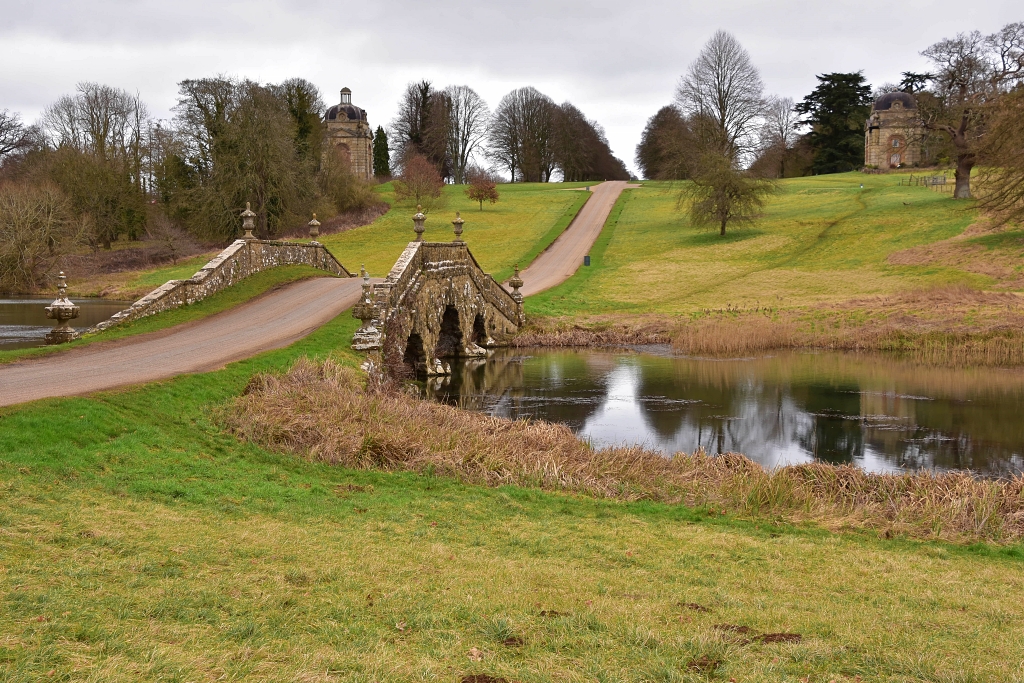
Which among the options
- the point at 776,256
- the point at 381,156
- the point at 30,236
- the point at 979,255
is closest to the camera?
the point at 979,255

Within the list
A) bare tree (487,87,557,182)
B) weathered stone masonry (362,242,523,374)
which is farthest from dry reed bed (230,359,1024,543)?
bare tree (487,87,557,182)

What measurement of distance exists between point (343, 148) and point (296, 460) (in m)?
84.6

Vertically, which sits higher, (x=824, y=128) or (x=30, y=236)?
(x=824, y=128)

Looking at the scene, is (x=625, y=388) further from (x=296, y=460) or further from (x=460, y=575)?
(x=460, y=575)

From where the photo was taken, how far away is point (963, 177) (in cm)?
5656

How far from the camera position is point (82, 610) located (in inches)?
243

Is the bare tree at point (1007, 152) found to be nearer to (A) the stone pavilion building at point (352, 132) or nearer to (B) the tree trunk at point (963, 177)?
(B) the tree trunk at point (963, 177)

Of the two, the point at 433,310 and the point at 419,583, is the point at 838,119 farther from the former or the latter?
the point at 419,583

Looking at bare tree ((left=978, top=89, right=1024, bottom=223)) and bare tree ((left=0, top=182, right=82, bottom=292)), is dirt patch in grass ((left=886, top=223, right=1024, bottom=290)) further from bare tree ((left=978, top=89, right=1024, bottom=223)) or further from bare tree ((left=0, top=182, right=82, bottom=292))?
bare tree ((left=0, top=182, right=82, bottom=292))

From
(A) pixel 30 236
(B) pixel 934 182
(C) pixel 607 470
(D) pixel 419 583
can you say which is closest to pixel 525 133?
(B) pixel 934 182

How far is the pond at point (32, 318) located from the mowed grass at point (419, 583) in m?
19.9

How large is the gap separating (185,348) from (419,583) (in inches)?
528

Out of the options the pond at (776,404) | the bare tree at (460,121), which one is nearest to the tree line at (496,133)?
the bare tree at (460,121)

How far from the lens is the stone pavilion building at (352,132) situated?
93.6 metres
